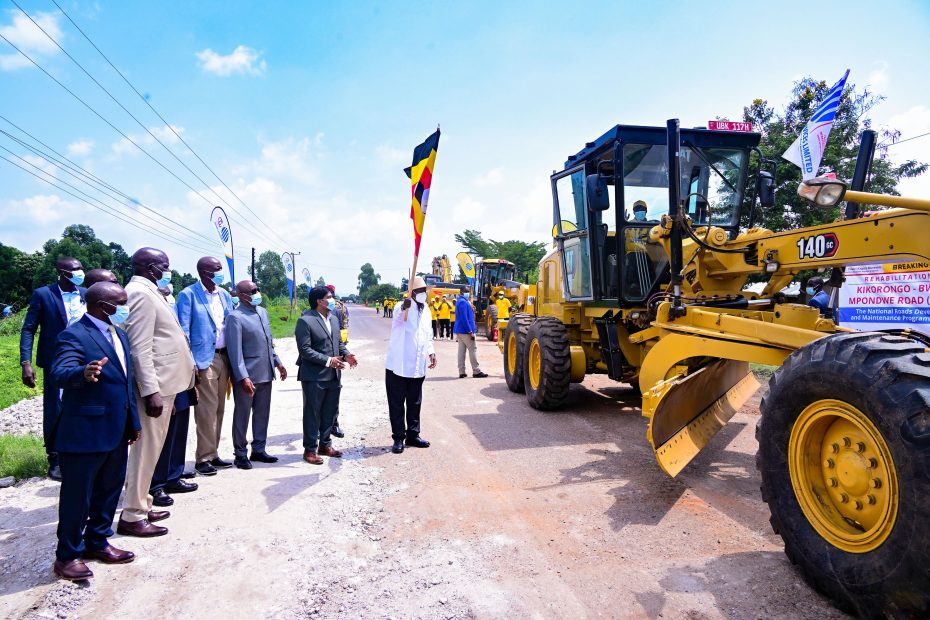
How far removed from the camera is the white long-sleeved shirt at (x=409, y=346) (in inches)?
219

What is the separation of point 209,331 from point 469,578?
3.07 m

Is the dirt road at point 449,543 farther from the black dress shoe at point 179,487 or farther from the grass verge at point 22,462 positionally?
the grass verge at point 22,462

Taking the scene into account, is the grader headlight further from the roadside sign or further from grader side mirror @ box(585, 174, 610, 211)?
the roadside sign

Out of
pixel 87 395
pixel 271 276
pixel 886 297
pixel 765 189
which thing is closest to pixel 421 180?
pixel 765 189

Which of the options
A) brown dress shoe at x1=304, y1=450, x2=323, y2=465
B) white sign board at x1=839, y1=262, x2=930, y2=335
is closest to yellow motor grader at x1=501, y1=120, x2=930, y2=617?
brown dress shoe at x1=304, y1=450, x2=323, y2=465

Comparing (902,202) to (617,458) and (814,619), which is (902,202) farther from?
(617,458)

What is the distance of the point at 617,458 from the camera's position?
16.7 feet

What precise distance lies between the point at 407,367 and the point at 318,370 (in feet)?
3.01

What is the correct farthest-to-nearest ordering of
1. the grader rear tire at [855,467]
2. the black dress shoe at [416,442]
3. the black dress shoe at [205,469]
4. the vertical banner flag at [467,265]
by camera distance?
the vertical banner flag at [467,265] → the black dress shoe at [416,442] → the black dress shoe at [205,469] → the grader rear tire at [855,467]

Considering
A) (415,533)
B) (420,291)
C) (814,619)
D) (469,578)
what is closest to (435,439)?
(420,291)

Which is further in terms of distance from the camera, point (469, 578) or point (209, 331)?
point (209, 331)

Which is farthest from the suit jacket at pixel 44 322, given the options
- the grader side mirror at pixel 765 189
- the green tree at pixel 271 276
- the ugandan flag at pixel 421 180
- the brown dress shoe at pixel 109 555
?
the green tree at pixel 271 276

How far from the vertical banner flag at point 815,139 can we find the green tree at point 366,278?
359 feet

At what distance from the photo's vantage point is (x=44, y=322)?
182 inches
